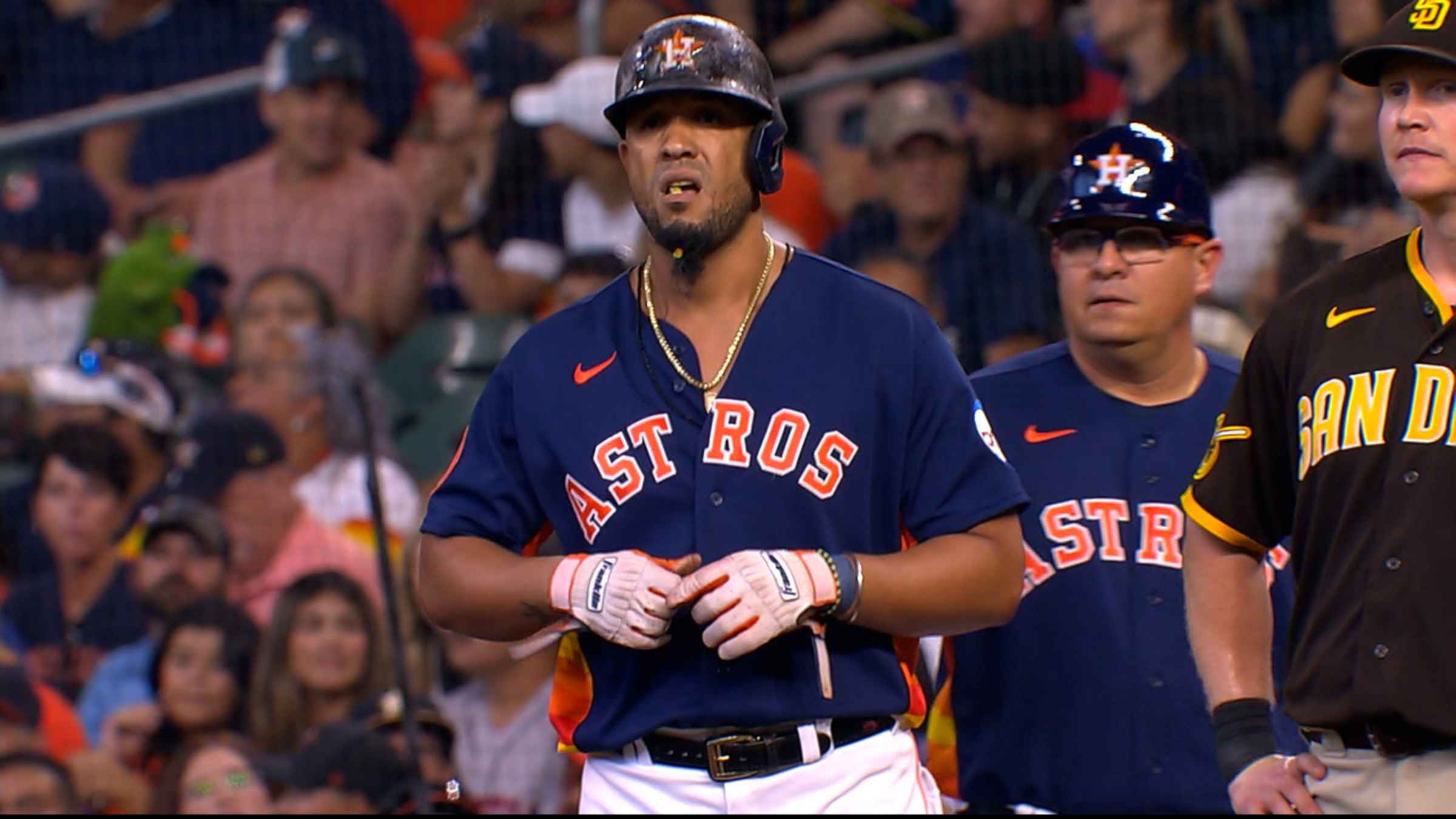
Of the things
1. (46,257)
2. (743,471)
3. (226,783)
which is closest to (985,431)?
(743,471)

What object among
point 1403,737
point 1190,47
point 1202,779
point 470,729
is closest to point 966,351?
point 1190,47

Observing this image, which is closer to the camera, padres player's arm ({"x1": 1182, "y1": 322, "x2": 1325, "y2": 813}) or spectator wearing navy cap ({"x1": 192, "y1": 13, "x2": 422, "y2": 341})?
padres player's arm ({"x1": 1182, "y1": 322, "x2": 1325, "y2": 813})

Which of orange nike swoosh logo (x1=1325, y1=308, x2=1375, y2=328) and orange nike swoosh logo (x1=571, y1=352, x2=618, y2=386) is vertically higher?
orange nike swoosh logo (x1=571, y1=352, x2=618, y2=386)

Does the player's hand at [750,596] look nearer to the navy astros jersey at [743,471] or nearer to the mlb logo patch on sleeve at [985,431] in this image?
the navy astros jersey at [743,471]

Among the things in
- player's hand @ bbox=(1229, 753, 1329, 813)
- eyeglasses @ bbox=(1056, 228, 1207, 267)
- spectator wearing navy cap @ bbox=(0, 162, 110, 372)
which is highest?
spectator wearing navy cap @ bbox=(0, 162, 110, 372)

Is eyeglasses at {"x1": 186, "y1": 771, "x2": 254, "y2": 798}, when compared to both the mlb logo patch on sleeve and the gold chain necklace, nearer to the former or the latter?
the gold chain necklace

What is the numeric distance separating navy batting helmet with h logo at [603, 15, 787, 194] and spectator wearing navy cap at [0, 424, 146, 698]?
4.00m

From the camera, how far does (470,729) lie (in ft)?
19.7

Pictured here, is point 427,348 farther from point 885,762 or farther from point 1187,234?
point 885,762

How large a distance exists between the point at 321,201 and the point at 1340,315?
5.50 meters

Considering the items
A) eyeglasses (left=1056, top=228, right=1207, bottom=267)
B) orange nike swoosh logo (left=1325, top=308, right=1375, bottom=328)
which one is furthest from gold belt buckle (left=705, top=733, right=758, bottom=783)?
eyeglasses (left=1056, top=228, right=1207, bottom=267)

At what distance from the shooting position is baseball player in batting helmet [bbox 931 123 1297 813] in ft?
12.4

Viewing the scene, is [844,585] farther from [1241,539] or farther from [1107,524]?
[1107,524]

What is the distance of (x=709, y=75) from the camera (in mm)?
3188
